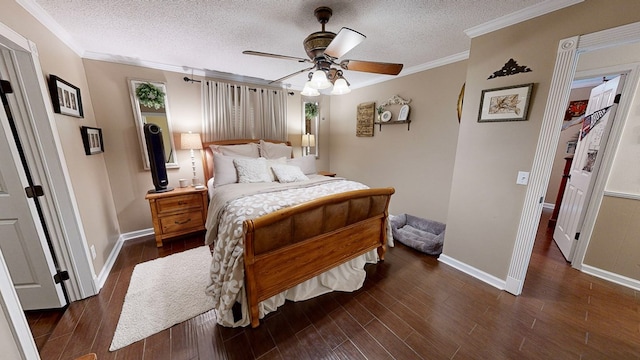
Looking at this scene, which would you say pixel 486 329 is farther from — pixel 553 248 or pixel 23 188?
pixel 23 188

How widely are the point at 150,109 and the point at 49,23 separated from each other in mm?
1214

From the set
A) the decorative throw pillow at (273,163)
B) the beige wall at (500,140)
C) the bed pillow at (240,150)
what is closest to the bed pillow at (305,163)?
the decorative throw pillow at (273,163)

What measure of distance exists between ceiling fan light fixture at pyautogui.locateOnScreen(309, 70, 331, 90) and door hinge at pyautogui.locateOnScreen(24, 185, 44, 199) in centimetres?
230

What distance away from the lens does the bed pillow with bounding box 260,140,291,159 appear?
11.6 feet

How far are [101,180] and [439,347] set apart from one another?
3.83m

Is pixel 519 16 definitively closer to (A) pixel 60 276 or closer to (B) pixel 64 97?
(B) pixel 64 97

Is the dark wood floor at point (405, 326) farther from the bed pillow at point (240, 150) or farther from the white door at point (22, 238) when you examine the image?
the bed pillow at point (240, 150)

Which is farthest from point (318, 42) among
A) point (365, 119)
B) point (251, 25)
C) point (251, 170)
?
point (365, 119)

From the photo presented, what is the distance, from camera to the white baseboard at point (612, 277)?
2.06 m

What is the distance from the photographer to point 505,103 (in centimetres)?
186

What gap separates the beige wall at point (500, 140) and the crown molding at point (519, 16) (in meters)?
0.03

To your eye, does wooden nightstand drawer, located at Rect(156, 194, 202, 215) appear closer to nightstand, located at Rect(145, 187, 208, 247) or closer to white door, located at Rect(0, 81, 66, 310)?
nightstand, located at Rect(145, 187, 208, 247)

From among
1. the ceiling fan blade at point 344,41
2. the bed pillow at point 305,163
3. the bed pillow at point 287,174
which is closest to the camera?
the ceiling fan blade at point 344,41

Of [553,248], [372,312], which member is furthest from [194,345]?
[553,248]
